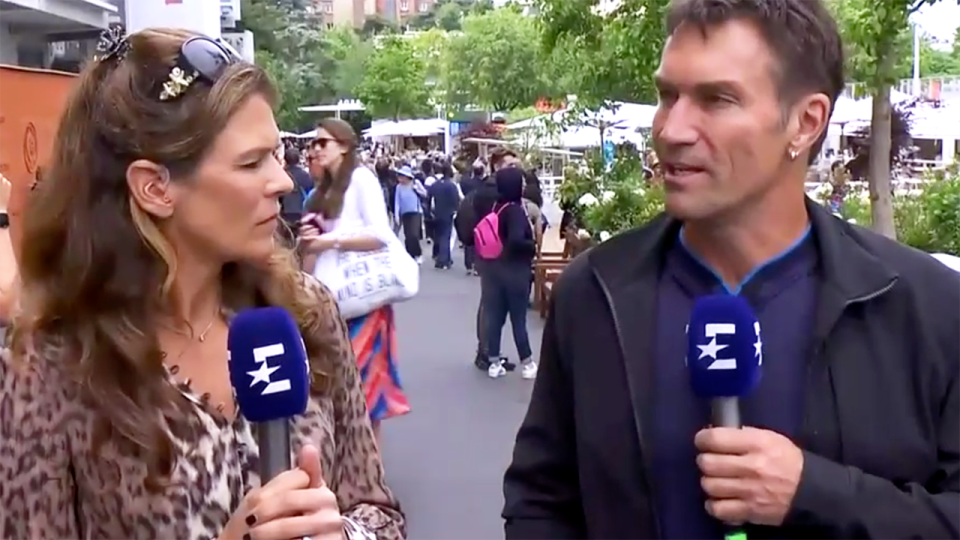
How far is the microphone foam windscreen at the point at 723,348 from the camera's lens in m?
2.04

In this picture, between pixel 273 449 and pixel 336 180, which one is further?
pixel 336 180

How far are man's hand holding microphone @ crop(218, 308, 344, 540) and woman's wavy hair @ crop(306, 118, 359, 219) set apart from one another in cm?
528

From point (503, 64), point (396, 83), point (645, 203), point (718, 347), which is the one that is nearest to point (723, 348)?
point (718, 347)

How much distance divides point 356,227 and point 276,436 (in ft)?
17.5

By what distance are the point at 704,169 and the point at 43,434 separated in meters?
1.12

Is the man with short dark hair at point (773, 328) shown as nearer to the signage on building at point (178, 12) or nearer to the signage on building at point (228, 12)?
the signage on building at point (178, 12)

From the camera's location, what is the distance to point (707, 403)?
225 cm

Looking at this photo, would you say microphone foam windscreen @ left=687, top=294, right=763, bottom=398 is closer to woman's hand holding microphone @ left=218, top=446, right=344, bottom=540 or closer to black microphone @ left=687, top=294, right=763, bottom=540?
black microphone @ left=687, top=294, right=763, bottom=540

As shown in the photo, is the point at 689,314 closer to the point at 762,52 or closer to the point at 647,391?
the point at 647,391

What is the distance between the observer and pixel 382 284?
710 cm

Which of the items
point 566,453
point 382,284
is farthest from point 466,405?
point 566,453

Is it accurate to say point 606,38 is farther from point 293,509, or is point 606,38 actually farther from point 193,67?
point 293,509


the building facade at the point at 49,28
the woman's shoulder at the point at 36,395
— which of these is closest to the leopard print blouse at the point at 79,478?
the woman's shoulder at the point at 36,395

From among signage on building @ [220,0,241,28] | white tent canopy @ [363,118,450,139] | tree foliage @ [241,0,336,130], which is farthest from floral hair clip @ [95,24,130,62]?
white tent canopy @ [363,118,450,139]
